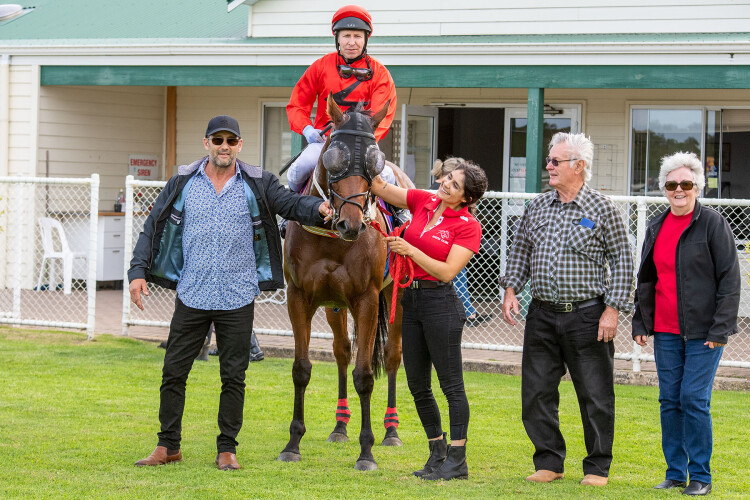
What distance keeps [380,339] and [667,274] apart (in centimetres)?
246

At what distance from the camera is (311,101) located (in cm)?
675

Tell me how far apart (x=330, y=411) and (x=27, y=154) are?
799 cm

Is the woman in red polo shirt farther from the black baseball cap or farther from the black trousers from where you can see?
the black baseball cap

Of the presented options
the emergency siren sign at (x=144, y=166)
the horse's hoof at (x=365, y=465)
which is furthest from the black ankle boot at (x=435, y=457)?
the emergency siren sign at (x=144, y=166)

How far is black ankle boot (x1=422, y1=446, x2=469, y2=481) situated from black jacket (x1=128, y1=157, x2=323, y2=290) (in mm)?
1381

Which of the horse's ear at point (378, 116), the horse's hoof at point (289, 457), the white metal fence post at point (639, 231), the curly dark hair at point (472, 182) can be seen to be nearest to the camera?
the curly dark hair at point (472, 182)

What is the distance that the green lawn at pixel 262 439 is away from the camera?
546 centimetres

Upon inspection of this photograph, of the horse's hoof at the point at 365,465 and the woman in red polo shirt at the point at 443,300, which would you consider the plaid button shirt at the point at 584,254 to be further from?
the horse's hoof at the point at 365,465

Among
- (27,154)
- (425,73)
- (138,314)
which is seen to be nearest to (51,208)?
(27,154)

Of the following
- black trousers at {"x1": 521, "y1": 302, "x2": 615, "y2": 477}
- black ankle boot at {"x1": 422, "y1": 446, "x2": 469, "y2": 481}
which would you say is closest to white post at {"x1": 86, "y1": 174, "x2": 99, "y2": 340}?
black ankle boot at {"x1": 422, "y1": 446, "x2": 469, "y2": 481}

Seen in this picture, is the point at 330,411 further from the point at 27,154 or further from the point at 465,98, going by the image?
the point at 27,154

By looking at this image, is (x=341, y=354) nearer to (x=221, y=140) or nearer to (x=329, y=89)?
(x=329, y=89)

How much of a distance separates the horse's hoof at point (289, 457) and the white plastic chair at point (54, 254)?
7.71 m

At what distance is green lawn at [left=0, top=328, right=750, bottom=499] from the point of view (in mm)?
5461
